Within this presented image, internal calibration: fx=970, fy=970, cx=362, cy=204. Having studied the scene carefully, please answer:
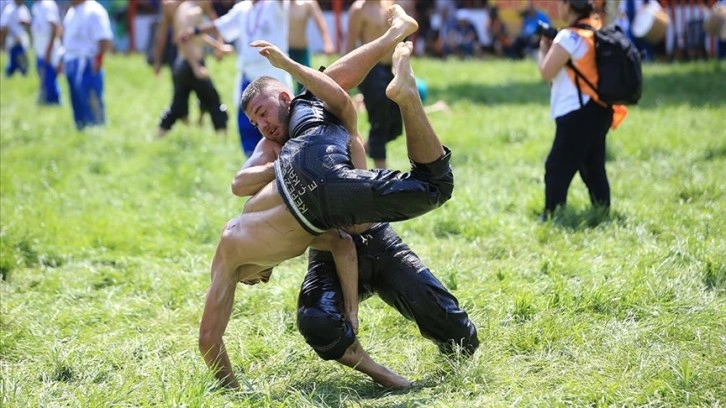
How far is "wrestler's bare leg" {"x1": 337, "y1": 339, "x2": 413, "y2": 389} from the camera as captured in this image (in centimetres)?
409

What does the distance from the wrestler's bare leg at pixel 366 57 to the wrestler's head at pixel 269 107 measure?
9.2 inches

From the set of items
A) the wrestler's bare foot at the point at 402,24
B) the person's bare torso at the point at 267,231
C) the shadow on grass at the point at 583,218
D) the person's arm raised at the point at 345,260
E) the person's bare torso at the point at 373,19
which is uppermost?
the wrestler's bare foot at the point at 402,24

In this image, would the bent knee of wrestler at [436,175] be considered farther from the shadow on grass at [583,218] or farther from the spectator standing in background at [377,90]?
the spectator standing in background at [377,90]

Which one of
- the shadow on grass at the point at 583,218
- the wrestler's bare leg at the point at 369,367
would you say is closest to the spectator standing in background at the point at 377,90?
the shadow on grass at the point at 583,218

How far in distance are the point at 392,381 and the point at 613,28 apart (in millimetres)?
3445

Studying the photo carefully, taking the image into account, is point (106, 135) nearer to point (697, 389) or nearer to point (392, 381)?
point (392, 381)

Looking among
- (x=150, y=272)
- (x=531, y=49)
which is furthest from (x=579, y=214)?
(x=531, y=49)

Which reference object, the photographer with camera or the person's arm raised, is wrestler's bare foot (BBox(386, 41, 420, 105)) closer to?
the person's arm raised

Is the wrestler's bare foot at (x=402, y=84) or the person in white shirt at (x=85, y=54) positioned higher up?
the wrestler's bare foot at (x=402, y=84)

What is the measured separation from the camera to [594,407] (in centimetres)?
369

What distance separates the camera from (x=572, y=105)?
6414mm

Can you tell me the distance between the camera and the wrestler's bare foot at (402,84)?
11.8 feet

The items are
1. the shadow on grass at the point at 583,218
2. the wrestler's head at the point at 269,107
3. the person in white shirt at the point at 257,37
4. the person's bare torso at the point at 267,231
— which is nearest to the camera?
the person's bare torso at the point at 267,231

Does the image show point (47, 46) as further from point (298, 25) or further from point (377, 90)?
point (377, 90)
